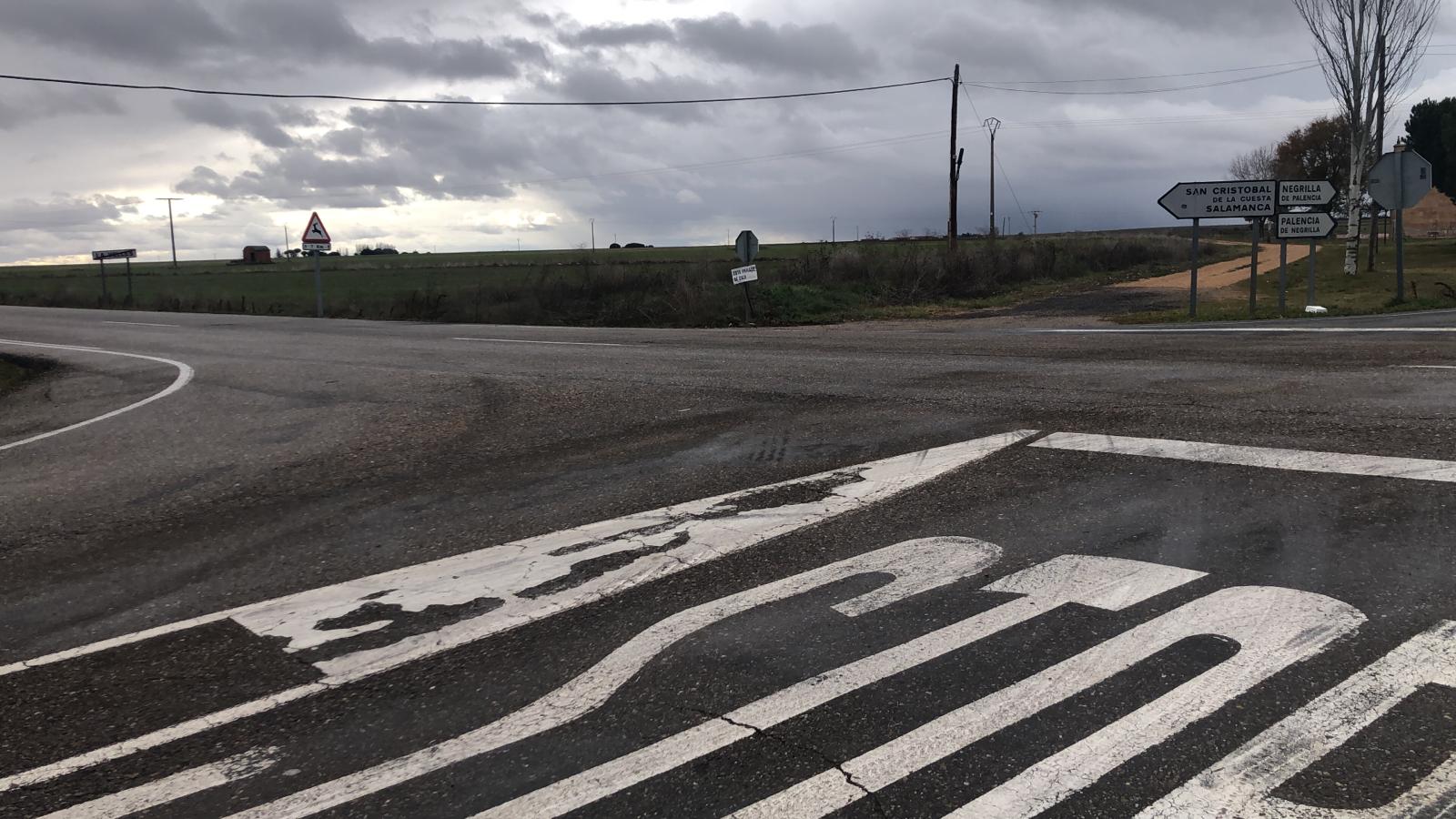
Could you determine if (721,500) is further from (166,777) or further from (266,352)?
Result: (266,352)

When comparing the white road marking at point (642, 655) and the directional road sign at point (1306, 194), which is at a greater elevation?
the directional road sign at point (1306, 194)

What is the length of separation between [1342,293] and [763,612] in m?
27.6

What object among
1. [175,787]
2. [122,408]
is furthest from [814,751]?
[122,408]

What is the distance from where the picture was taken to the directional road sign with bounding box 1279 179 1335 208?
1786cm

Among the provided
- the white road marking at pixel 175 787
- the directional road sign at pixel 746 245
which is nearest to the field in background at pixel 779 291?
the directional road sign at pixel 746 245

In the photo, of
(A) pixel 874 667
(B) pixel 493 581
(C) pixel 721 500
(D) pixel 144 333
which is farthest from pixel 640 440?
(D) pixel 144 333

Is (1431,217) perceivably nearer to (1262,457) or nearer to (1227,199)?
(1227,199)

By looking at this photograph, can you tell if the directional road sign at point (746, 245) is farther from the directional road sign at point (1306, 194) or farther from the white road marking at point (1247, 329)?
the directional road sign at point (1306, 194)

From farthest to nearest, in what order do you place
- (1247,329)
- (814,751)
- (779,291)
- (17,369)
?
1. (779,291)
2. (17,369)
3. (1247,329)
4. (814,751)

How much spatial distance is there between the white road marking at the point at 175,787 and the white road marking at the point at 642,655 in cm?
23

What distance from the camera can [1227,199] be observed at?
1812cm

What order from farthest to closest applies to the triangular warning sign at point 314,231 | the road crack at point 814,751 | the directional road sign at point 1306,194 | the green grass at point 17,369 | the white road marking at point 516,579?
the triangular warning sign at point 314,231
the directional road sign at point 1306,194
the green grass at point 17,369
the white road marking at point 516,579
the road crack at point 814,751

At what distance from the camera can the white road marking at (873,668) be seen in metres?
2.56

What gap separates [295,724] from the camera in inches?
119
